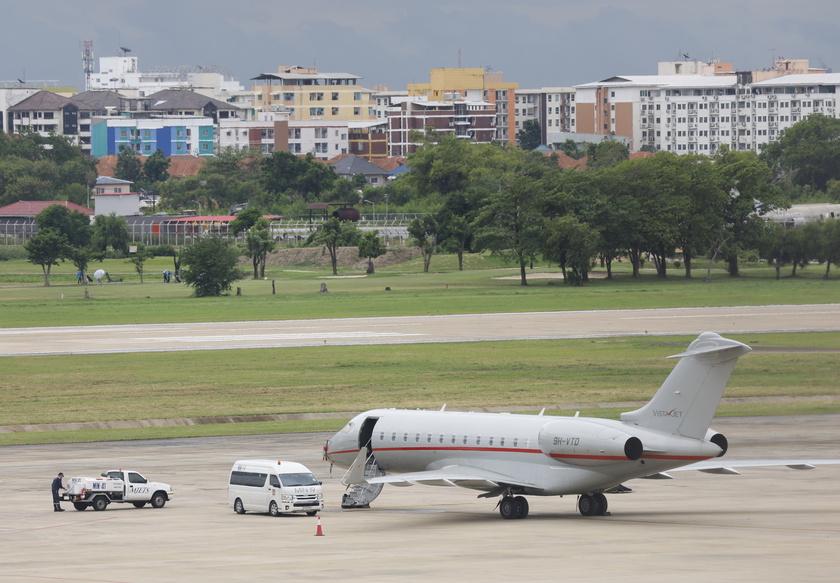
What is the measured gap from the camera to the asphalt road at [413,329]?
370 feet

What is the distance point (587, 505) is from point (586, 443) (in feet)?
13.3

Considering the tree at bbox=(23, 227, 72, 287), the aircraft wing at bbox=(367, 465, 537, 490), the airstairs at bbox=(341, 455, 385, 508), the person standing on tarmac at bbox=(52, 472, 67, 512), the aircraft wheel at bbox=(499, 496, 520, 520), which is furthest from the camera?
the tree at bbox=(23, 227, 72, 287)

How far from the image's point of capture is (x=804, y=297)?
150 metres

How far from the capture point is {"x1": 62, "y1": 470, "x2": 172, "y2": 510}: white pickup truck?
166ft

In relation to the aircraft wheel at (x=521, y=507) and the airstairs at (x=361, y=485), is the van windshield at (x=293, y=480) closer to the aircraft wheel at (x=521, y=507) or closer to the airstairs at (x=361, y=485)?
the airstairs at (x=361, y=485)

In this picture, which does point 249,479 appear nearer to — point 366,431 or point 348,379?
point 366,431

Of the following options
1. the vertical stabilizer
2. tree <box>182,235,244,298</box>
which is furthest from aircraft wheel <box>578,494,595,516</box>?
tree <box>182,235,244,298</box>

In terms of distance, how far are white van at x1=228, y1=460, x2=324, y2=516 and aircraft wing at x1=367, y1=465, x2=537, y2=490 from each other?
4756mm

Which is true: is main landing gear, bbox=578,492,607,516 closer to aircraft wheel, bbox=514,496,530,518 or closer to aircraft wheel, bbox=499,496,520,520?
aircraft wheel, bbox=514,496,530,518

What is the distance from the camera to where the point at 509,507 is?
1791 inches

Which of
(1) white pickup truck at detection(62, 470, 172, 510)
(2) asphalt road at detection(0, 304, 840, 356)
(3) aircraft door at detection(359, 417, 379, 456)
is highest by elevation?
(3) aircraft door at detection(359, 417, 379, 456)

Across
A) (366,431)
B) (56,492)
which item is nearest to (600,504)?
(366,431)

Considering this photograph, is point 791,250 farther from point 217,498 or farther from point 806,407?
point 217,498

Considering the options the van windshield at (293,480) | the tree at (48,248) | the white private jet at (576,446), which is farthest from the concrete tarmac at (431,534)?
the tree at (48,248)
